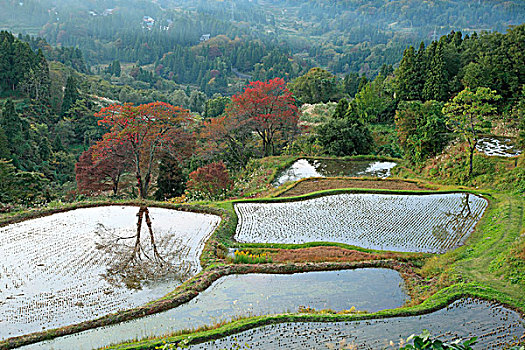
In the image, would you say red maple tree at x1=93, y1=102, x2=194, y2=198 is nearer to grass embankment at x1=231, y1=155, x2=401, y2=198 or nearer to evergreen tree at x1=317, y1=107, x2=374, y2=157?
grass embankment at x1=231, y1=155, x2=401, y2=198

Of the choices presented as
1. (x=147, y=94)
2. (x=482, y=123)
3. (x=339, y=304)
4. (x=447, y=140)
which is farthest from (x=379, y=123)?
(x=147, y=94)

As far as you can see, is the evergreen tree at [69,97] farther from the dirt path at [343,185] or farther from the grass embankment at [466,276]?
the grass embankment at [466,276]

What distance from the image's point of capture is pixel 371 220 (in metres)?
16.5

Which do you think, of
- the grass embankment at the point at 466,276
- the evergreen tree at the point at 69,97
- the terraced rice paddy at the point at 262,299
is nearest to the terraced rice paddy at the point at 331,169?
the grass embankment at the point at 466,276

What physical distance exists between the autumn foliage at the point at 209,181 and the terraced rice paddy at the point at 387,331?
1352 centimetres

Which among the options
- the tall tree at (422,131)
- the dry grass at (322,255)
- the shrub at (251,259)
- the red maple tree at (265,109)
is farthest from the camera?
the red maple tree at (265,109)

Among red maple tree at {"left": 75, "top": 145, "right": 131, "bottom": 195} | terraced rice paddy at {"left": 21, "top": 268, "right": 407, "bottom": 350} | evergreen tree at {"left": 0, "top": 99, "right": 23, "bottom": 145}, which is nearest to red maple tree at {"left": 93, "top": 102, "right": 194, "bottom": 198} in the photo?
red maple tree at {"left": 75, "top": 145, "right": 131, "bottom": 195}

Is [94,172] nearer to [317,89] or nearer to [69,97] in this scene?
[317,89]

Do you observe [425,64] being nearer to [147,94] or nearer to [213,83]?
[147,94]

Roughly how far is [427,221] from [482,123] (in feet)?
24.3

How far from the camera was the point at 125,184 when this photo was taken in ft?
104

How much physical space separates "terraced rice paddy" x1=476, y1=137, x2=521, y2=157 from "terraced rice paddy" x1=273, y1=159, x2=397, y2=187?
5.46 meters

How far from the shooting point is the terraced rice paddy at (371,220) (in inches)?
A: 567

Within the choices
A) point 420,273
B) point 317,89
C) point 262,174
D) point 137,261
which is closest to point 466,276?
point 420,273
